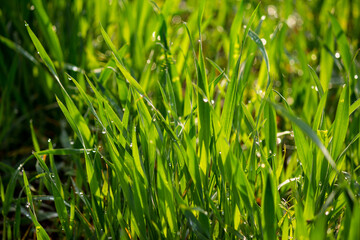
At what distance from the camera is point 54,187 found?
2.79 feet

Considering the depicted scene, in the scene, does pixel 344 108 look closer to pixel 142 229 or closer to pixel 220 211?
pixel 220 211

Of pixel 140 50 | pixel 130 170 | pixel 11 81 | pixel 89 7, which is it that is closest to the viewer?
pixel 130 170

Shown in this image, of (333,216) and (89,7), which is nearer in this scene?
(333,216)

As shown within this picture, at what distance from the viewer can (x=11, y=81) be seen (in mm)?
1308

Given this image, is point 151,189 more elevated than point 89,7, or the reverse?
point 89,7

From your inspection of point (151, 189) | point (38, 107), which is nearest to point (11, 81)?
point (38, 107)

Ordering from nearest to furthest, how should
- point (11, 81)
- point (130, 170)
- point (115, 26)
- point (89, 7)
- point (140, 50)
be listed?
point (130, 170) → point (11, 81) → point (140, 50) → point (89, 7) → point (115, 26)

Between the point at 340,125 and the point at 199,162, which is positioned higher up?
the point at 340,125

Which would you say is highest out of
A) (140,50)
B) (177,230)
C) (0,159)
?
(140,50)

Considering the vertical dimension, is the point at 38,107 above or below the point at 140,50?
below

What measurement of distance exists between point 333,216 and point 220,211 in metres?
0.21

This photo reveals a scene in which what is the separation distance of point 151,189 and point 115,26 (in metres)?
1.11

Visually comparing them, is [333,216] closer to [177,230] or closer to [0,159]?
[177,230]

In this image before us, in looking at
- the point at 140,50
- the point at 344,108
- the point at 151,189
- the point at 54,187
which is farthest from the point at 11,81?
the point at 344,108
